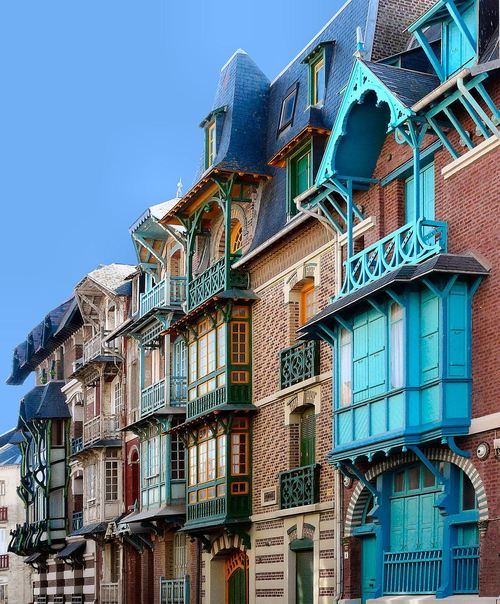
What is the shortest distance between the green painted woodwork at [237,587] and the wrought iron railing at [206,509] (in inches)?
65.8

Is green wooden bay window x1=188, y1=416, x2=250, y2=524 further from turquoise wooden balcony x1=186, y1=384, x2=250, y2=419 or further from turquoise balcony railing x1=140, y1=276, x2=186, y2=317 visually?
turquoise balcony railing x1=140, y1=276, x2=186, y2=317

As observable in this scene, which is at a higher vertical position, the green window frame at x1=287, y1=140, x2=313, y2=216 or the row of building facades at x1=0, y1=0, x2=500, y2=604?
the green window frame at x1=287, y1=140, x2=313, y2=216

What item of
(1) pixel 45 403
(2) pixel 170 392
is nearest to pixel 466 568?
(2) pixel 170 392

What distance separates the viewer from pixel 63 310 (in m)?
57.0

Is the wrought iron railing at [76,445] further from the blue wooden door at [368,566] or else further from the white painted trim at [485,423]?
the white painted trim at [485,423]

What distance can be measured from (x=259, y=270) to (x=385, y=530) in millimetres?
9659

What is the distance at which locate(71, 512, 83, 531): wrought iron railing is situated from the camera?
49.7 m

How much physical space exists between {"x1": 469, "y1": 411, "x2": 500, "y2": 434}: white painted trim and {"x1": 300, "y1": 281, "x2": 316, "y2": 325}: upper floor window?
8944mm

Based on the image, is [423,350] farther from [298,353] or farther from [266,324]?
[266,324]

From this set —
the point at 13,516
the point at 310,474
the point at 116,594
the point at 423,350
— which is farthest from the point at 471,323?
the point at 13,516

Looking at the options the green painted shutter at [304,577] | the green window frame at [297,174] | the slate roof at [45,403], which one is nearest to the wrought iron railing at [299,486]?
the green painted shutter at [304,577]

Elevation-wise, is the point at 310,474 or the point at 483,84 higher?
the point at 483,84

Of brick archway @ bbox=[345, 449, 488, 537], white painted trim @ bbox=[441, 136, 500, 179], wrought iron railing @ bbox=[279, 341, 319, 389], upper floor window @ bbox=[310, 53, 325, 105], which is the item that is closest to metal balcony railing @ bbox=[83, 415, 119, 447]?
wrought iron railing @ bbox=[279, 341, 319, 389]

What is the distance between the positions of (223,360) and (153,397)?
668cm
